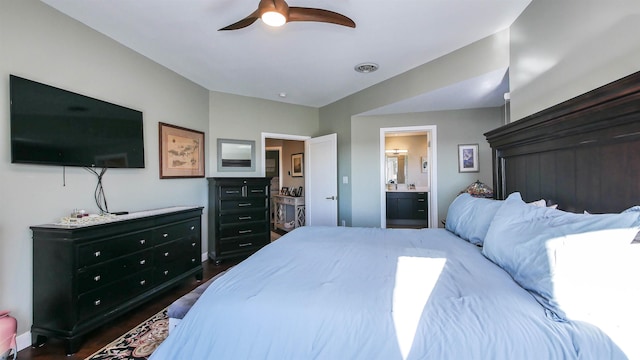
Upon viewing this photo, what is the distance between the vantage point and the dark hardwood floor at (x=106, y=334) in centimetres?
187

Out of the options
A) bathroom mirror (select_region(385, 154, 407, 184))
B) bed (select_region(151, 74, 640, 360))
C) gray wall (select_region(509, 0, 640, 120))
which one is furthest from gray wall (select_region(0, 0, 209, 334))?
bathroom mirror (select_region(385, 154, 407, 184))

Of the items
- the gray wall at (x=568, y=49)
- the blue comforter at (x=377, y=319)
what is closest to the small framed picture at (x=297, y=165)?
the gray wall at (x=568, y=49)

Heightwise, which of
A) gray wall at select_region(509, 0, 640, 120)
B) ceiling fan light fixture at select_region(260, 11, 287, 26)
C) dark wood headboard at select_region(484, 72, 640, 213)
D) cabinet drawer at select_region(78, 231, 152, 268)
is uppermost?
ceiling fan light fixture at select_region(260, 11, 287, 26)

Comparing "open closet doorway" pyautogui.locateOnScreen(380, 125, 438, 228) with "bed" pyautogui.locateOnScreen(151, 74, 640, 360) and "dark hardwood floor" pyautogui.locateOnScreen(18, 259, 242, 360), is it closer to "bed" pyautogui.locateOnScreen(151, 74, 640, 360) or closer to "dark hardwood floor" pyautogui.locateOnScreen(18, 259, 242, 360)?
"bed" pyautogui.locateOnScreen(151, 74, 640, 360)

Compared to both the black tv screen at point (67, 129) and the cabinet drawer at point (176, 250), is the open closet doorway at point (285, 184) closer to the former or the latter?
the cabinet drawer at point (176, 250)

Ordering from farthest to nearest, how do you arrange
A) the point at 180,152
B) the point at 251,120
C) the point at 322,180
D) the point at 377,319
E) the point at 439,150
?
the point at 322,180 < the point at 251,120 < the point at 439,150 < the point at 180,152 < the point at 377,319

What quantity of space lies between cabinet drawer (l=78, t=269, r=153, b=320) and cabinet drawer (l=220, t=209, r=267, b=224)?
4.22 ft

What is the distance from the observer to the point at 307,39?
2.64 m

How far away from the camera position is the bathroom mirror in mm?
7415

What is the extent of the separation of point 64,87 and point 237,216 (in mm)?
2267

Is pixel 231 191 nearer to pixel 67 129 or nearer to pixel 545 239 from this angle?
pixel 67 129

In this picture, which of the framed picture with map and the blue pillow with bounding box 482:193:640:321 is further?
the framed picture with map

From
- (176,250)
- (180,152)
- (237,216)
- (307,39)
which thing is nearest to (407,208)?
(237,216)

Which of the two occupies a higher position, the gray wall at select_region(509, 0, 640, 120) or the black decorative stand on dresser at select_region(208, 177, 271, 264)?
the gray wall at select_region(509, 0, 640, 120)
